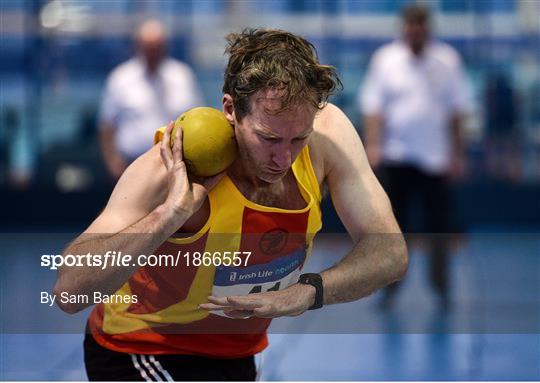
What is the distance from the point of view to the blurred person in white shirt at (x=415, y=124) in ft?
24.7

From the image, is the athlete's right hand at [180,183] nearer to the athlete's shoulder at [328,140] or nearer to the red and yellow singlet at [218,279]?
the red and yellow singlet at [218,279]

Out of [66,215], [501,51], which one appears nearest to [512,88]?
[501,51]

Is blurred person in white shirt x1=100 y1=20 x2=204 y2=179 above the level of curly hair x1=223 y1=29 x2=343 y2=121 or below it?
below

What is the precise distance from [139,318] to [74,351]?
1940mm

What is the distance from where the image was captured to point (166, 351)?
333 centimetres

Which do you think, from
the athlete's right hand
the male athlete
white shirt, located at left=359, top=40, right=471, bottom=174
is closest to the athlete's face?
the male athlete

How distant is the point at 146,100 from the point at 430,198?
2217 millimetres

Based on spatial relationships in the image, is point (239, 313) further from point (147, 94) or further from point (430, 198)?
point (430, 198)

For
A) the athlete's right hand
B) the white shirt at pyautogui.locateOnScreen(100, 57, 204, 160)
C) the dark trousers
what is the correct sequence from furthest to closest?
the dark trousers → the white shirt at pyautogui.locateOnScreen(100, 57, 204, 160) → the athlete's right hand

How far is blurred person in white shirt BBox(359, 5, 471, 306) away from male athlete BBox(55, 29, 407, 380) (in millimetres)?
4188

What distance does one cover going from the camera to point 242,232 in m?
3.13

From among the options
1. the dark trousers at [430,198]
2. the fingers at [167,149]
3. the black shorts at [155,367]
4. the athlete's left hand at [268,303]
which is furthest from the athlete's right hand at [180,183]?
the dark trousers at [430,198]

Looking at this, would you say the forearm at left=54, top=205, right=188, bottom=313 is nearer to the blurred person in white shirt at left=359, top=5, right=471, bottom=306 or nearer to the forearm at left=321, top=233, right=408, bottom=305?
the forearm at left=321, top=233, right=408, bottom=305

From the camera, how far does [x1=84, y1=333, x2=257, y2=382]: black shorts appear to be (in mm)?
3320
